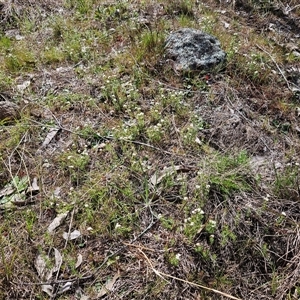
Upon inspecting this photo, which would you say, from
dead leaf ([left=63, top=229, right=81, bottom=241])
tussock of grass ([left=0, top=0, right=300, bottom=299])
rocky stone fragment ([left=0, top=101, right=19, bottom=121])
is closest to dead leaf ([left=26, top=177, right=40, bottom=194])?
tussock of grass ([left=0, top=0, right=300, bottom=299])

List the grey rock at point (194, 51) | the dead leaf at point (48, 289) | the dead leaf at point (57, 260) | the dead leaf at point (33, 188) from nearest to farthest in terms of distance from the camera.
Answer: the dead leaf at point (48, 289), the dead leaf at point (57, 260), the dead leaf at point (33, 188), the grey rock at point (194, 51)

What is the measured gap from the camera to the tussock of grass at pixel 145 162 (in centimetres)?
226

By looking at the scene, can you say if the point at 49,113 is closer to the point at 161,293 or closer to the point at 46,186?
the point at 46,186

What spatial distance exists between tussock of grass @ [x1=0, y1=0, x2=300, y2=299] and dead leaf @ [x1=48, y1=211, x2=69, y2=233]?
26mm

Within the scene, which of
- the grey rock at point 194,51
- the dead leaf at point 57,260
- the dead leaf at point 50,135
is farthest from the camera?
the grey rock at point 194,51

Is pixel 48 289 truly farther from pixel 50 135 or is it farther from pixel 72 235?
pixel 50 135

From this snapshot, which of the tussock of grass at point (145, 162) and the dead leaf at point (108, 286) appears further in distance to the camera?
the tussock of grass at point (145, 162)

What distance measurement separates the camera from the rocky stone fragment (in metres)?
3.19

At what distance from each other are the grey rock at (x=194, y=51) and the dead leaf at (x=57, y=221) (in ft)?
6.75

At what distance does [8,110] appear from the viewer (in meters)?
3.21

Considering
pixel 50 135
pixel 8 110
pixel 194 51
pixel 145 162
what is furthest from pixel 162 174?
pixel 194 51

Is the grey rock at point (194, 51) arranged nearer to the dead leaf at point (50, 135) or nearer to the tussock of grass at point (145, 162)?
the tussock of grass at point (145, 162)

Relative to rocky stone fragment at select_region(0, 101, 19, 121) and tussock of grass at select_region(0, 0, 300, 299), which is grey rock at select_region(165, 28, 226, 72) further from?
rocky stone fragment at select_region(0, 101, 19, 121)

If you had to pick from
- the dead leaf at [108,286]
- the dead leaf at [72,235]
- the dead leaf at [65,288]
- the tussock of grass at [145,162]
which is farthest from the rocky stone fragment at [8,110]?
the dead leaf at [108,286]
